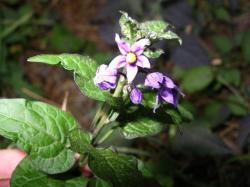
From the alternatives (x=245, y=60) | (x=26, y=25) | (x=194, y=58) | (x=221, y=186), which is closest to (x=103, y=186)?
(x=221, y=186)

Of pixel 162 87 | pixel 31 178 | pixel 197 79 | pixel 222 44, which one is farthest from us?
pixel 222 44

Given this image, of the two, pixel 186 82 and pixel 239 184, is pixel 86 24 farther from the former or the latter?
pixel 239 184

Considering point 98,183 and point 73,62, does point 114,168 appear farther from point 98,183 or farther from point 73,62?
point 73,62

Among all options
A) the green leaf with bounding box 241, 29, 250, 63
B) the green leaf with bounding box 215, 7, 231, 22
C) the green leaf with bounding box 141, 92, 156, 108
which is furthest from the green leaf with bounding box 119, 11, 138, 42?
the green leaf with bounding box 215, 7, 231, 22

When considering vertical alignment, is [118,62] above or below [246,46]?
below

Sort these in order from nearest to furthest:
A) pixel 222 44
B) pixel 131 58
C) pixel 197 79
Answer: pixel 131 58
pixel 197 79
pixel 222 44

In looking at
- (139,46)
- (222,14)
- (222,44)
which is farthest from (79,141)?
(222,14)

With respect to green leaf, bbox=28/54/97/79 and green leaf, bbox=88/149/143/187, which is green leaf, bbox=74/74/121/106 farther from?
green leaf, bbox=88/149/143/187

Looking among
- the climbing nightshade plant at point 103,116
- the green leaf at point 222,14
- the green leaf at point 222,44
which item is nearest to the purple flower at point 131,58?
the climbing nightshade plant at point 103,116

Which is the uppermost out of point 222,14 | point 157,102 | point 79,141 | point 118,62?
point 222,14
